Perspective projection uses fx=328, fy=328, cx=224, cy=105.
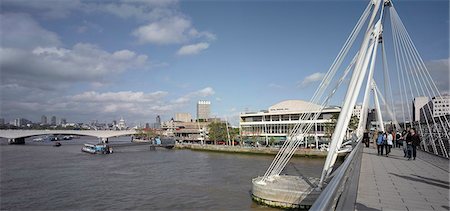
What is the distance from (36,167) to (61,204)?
2064 cm

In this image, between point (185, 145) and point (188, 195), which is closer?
point (188, 195)

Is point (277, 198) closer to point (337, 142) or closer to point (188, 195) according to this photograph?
point (337, 142)

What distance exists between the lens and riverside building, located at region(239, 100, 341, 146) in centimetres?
6669

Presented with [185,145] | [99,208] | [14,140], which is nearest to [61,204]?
[99,208]

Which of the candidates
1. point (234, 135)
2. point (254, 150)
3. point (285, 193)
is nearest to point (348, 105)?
point (285, 193)

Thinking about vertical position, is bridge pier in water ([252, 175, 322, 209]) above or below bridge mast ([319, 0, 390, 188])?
below

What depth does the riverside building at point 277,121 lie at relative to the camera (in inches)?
2625

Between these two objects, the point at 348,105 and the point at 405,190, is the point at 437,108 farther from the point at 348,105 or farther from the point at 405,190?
the point at 405,190

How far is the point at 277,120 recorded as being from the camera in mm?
73688

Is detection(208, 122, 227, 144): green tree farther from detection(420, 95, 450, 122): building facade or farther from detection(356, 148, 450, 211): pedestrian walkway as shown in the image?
detection(356, 148, 450, 211): pedestrian walkway

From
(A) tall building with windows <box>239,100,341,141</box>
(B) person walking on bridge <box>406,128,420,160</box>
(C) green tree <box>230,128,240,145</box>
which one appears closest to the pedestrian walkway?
(B) person walking on bridge <box>406,128,420,160</box>

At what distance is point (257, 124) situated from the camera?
7581cm

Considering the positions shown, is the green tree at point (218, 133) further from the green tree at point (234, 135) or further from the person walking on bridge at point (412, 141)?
A: the person walking on bridge at point (412, 141)

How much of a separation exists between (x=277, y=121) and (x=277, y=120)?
1339 millimetres
